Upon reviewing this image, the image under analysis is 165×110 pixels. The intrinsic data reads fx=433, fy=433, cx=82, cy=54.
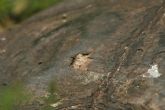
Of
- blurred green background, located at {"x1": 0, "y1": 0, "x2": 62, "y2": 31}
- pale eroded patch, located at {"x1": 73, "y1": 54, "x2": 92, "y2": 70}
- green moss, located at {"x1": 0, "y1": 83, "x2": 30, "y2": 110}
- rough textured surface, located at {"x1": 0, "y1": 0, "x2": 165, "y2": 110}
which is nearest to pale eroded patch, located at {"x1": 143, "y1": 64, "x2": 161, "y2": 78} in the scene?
rough textured surface, located at {"x1": 0, "y1": 0, "x2": 165, "y2": 110}

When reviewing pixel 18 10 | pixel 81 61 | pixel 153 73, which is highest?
pixel 18 10

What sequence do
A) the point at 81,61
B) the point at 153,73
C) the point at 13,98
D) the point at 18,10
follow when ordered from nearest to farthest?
the point at 153,73 → the point at 13,98 → the point at 81,61 → the point at 18,10

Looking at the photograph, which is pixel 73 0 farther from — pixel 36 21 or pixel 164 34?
pixel 164 34

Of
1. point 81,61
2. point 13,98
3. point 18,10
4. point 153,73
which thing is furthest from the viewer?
point 18,10

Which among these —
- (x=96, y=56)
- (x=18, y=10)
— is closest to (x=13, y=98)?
(x=96, y=56)

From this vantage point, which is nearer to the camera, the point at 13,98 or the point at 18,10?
the point at 13,98

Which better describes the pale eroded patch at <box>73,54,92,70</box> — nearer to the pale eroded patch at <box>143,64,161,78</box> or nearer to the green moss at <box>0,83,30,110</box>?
the green moss at <box>0,83,30,110</box>


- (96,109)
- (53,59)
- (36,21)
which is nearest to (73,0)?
(36,21)

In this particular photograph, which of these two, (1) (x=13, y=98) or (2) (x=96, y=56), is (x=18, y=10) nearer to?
(2) (x=96, y=56)
